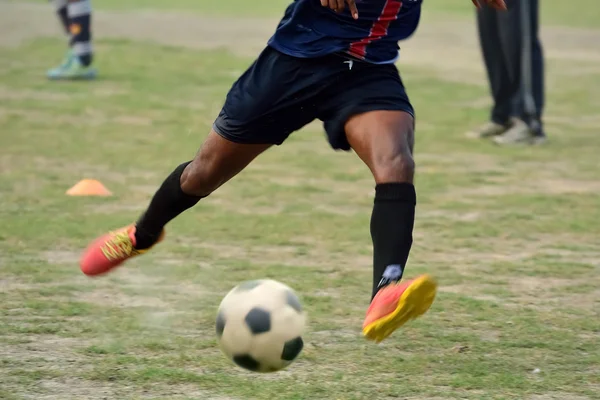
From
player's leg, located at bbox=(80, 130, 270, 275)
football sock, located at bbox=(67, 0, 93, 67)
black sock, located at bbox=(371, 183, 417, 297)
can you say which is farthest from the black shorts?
football sock, located at bbox=(67, 0, 93, 67)

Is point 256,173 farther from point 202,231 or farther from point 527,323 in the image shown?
point 527,323

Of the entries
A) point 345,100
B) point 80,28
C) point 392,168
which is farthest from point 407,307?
point 80,28

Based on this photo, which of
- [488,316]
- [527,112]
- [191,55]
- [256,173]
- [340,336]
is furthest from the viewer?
[191,55]

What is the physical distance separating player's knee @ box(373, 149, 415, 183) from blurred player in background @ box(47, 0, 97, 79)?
373 inches

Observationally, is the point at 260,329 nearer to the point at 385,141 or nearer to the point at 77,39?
the point at 385,141

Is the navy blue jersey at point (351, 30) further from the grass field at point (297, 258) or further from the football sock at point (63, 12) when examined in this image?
the football sock at point (63, 12)

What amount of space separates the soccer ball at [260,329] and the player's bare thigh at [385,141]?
0.63 meters

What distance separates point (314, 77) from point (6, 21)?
52.3 feet

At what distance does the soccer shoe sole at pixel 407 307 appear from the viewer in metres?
3.94

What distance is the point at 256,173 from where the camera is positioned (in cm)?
896

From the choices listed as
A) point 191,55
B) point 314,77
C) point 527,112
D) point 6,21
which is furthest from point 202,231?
point 6,21

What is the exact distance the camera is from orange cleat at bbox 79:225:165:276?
5.29 metres

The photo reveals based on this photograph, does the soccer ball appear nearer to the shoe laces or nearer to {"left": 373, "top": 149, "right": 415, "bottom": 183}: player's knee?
{"left": 373, "top": 149, "right": 415, "bottom": 183}: player's knee

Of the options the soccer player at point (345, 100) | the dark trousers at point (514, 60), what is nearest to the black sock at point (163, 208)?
the soccer player at point (345, 100)
